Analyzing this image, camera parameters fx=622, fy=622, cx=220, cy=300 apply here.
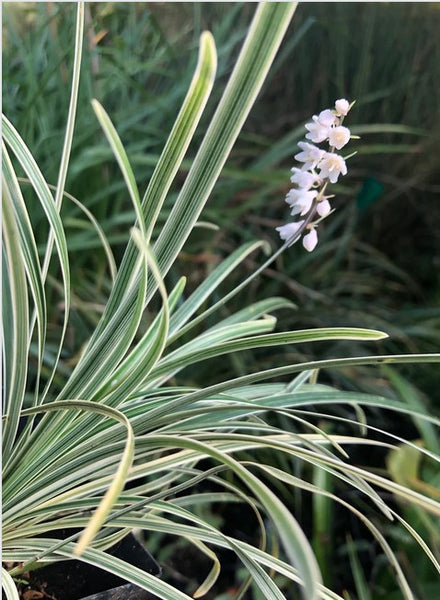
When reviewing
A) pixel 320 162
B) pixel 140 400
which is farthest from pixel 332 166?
pixel 140 400

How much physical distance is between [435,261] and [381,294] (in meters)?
0.17

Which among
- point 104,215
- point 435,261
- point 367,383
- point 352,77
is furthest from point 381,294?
point 104,215

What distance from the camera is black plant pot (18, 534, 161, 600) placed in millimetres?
471

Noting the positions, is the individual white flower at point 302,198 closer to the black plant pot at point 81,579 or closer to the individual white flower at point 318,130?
the individual white flower at point 318,130

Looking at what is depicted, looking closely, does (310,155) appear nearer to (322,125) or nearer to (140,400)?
(322,125)

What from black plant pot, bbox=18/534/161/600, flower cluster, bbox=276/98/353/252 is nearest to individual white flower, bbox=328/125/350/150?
flower cluster, bbox=276/98/353/252

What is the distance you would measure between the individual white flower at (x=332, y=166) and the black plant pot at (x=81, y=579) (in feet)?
1.06

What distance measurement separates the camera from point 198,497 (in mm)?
591

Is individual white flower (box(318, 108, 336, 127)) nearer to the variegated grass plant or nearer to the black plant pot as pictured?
the variegated grass plant

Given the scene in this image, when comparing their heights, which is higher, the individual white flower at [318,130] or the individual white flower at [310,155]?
the individual white flower at [318,130]

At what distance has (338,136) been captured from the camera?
41cm

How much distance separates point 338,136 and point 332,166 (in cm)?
2

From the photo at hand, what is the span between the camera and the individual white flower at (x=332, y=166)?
1.37ft

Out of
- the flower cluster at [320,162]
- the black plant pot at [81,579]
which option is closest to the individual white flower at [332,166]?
the flower cluster at [320,162]
